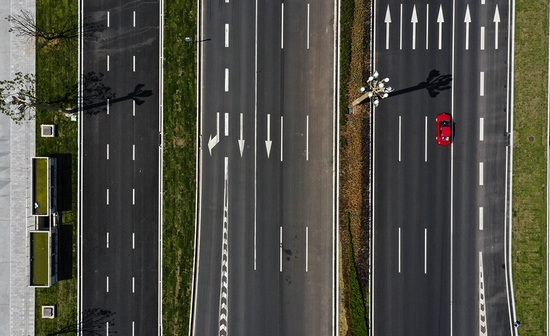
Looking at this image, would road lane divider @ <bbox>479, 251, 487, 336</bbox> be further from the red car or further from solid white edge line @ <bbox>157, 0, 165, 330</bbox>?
solid white edge line @ <bbox>157, 0, 165, 330</bbox>

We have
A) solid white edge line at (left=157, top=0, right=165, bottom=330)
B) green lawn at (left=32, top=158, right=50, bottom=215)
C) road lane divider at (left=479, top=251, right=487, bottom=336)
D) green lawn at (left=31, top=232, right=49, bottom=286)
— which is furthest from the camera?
solid white edge line at (left=157, top=0, right=165, bottom=330)

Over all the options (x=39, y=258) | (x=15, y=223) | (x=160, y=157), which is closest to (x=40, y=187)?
(x=15, y=223)

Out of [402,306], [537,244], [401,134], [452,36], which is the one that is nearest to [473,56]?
[452,36]

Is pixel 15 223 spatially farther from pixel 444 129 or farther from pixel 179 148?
pixel 444 129

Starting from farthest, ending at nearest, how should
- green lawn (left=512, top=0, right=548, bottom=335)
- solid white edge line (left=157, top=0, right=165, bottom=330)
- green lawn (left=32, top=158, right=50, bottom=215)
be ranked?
solid white edge line (left=157, top=0, right=165, bottom=330) → green lawn (left=512, top=0, right=548, bottom=335) → green lawn (left=32, top=158, right=50, bottom=215)

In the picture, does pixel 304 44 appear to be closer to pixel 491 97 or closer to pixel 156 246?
pixel 491 97

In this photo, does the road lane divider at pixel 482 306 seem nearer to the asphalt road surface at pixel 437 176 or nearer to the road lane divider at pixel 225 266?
the asphalt road surface at pixel 437 176

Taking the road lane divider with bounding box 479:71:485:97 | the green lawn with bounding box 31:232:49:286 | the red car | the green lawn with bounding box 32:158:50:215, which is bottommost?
the green lawn with bounding box 31:232:49:286

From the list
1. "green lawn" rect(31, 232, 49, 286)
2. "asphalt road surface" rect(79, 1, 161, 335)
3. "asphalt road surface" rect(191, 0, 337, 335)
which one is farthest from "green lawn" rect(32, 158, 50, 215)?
"asphalt road surface" rect(191, 0, 337, 335)
